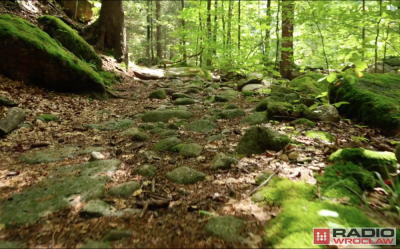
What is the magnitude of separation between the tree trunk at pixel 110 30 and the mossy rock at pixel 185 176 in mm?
8913

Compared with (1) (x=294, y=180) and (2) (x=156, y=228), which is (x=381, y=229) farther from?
(2) (x=156, y=228)

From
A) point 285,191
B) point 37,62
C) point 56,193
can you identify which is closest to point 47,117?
point 37,62

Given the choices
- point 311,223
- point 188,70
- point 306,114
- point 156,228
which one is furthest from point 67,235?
point 188,70

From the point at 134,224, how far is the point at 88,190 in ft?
2.64

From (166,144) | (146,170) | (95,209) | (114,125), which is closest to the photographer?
(95,209)

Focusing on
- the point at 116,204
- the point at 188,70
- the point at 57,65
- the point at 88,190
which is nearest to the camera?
the point at 116,204

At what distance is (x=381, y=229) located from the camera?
142 cm

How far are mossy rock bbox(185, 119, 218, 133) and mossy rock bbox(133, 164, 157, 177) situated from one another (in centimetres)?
165

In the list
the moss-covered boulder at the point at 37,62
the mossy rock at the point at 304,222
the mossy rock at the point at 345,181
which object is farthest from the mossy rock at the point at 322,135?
the moss-covered boulder at the point at 37,62

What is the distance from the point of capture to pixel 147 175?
263 centimetres

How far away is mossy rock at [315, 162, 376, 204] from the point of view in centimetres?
188

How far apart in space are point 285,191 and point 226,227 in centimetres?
69

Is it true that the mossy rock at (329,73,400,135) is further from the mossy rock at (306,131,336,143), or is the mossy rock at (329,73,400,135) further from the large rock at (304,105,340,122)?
the mossy rock at (306,131,336,143)

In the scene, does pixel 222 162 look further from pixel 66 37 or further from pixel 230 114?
pixel 66 37
